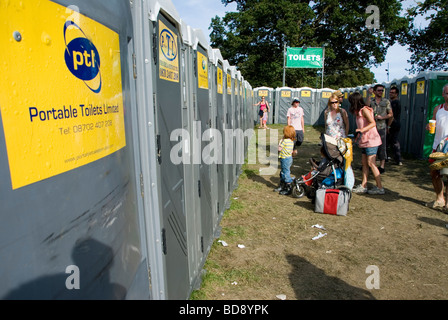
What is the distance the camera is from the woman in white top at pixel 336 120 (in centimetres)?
642

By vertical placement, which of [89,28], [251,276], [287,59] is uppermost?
[287,59]

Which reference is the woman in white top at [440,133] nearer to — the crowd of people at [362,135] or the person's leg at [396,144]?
the crowd of people at [362,135]

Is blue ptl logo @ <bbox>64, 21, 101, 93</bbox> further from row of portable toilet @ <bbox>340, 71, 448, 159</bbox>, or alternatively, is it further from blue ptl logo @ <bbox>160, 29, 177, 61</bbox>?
row of portable toilet @ <bbox>340, 71, 448, 159</bbox>

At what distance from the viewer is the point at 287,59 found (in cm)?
2414

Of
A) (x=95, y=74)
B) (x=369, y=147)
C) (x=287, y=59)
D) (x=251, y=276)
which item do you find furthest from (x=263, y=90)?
(x=95, y=74)

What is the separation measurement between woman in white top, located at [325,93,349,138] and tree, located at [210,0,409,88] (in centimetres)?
2646

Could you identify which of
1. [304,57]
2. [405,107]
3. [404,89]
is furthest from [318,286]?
[304,57]

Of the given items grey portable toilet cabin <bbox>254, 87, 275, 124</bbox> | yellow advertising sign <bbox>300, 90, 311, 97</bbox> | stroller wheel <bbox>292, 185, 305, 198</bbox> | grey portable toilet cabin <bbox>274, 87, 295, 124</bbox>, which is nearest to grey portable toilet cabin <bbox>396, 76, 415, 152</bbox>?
stroller wheel <bbox>292, 185, 305, 198</bbox>

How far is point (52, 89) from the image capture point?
3.86 feet

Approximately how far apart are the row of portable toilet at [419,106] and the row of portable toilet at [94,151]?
887 cm

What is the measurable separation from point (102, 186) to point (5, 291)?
0.64 m

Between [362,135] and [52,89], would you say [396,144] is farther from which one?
[52,89]

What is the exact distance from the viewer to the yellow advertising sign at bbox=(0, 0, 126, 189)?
3.28 feet
